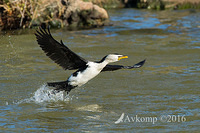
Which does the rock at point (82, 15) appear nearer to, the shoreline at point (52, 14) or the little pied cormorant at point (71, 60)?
the shoreline at point (52, 14)

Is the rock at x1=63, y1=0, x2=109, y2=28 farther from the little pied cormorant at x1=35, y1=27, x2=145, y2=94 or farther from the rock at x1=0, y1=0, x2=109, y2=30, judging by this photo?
the little pied cormorant at x1=35, y1=27, x2=145, y2=94

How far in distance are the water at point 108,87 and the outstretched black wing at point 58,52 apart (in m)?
0.73

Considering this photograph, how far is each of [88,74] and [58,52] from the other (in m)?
0.62

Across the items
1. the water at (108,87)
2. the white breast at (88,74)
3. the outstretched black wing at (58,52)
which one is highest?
the outstretched black wing at (58,52)

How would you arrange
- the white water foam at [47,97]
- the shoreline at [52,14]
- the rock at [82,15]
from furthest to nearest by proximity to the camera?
the rock at [82,15], the shoreline at [52,14], the white water foam at [47,97]

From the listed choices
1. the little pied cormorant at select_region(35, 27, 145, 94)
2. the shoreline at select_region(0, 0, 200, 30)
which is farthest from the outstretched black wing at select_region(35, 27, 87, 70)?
the shoreline at select_region(0, 0, 200, 30)

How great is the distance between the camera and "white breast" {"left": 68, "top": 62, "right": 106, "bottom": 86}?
21.7 ft

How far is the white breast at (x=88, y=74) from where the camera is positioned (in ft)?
21.7

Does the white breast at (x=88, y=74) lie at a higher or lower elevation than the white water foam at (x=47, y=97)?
higher

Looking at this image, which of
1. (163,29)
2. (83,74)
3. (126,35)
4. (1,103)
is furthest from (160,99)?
(163,29)

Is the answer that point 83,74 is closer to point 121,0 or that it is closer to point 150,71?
point 150,71

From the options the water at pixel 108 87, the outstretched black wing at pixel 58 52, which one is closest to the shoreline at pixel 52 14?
the water at pixel 108 87

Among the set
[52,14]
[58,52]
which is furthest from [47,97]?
[52,14]

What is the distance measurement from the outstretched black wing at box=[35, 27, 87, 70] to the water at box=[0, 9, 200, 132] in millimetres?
732
